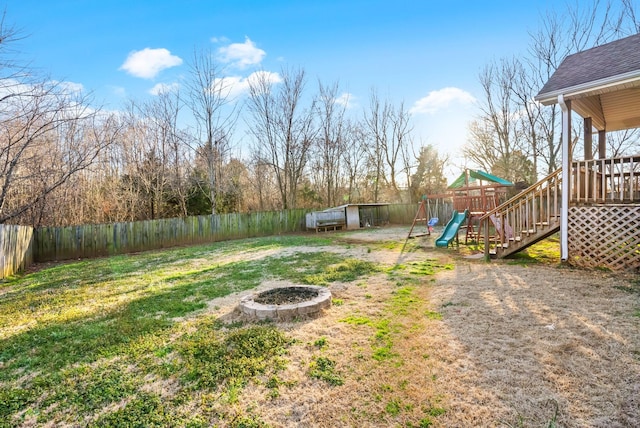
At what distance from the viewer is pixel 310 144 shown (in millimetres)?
19484

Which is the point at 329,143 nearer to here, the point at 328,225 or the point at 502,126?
the point at 328,225

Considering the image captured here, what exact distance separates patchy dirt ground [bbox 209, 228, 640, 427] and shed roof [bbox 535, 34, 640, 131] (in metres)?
3.33

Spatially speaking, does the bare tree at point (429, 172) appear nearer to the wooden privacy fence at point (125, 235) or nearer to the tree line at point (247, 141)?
the tree line at point (247, 141)

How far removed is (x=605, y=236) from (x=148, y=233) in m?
13.3

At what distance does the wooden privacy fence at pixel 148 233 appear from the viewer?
9.84 meters

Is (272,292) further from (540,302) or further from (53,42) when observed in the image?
(53,42)

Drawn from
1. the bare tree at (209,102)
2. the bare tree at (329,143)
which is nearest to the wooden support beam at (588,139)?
the bare tree at (209,102)

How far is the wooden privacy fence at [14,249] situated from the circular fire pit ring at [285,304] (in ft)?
21.8

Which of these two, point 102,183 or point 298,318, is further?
point 102,183

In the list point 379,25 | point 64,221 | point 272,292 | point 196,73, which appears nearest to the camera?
point 272,292

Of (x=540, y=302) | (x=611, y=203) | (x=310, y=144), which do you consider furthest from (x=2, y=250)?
(x=310, y=144)

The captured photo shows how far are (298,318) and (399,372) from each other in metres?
1.51

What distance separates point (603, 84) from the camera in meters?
5.18

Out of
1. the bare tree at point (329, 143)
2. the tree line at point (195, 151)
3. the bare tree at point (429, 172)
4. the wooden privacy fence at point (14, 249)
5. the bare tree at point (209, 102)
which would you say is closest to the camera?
the wooden privacy fence at point (14, 249)
